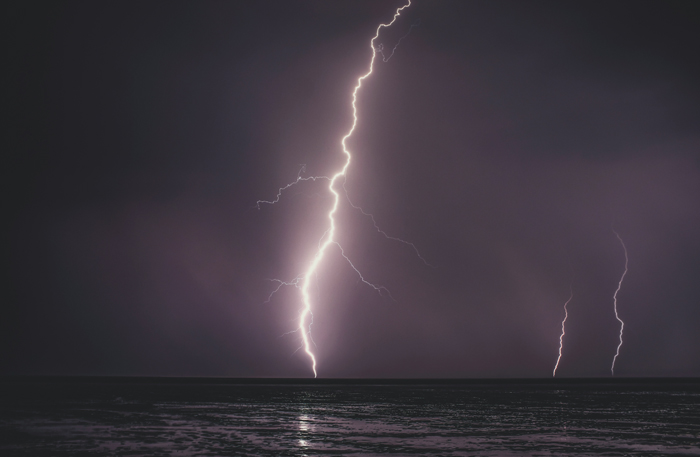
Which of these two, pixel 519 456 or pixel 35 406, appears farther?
pixel 35 406

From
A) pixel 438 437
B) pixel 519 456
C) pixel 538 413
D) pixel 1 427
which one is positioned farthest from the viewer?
pixel 538 413

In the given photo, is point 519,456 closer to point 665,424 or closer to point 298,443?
point 298,443

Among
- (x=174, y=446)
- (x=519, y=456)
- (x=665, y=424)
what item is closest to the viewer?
(x=519, y=456)

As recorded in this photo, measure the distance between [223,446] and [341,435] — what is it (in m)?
2.25

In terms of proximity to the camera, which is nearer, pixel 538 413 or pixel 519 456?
pixel 519 456

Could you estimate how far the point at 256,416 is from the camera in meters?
12.7

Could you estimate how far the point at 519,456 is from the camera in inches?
280

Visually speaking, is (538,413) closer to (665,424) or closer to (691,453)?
(665,424)

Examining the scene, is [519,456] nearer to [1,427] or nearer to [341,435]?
[341,435]

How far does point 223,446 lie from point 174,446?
29.3 inches

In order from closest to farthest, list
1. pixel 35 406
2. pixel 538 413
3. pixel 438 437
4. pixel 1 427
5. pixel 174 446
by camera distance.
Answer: pixel 174 446 → pixel 438 437 → pixel 1 427 → pixel 538 413 → pixel 35 406

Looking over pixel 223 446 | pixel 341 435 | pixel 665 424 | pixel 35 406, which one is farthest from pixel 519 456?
pixel 35 406


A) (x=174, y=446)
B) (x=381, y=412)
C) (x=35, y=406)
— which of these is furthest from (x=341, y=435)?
(x=35, y=406)

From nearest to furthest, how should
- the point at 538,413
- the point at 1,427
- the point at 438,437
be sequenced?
1. the point at 438,437
2. the point at 1,427
3. the point at 538,413
